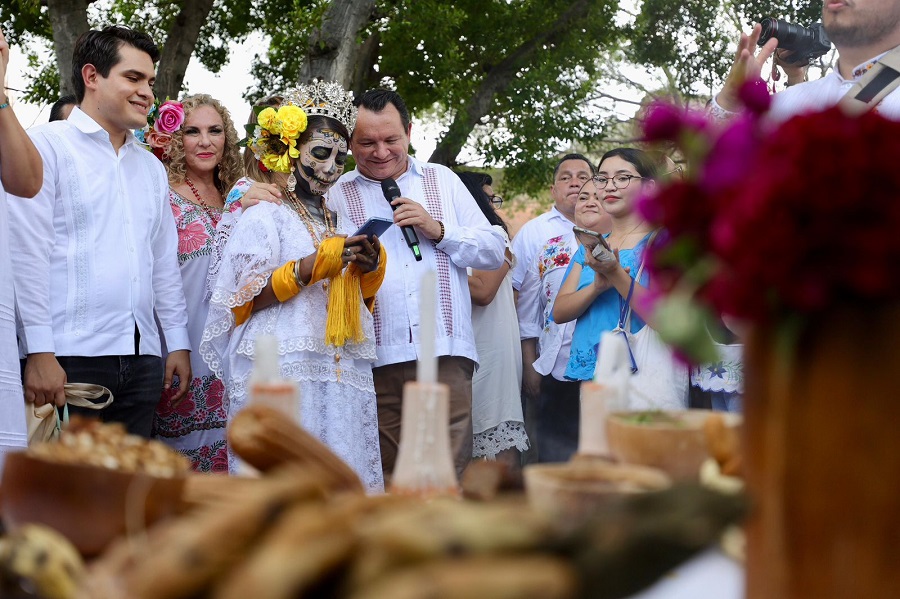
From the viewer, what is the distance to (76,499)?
1.25 metres

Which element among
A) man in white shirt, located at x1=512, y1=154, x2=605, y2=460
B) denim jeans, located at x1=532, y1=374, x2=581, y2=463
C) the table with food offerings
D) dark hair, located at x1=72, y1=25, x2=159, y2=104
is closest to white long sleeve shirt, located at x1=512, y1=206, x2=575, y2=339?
man in white shirt, located at x1=512, y1=154, x2=605, y2=460

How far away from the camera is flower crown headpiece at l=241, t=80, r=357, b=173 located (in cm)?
407

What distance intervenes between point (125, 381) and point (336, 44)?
4.63 meters

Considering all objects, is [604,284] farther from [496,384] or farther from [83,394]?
[83,394]

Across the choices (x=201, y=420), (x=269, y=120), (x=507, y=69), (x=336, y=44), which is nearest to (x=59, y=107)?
(x=269, y=120)

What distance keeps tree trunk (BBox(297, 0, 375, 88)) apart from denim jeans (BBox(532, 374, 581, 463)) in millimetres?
3636

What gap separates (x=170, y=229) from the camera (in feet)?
13.5

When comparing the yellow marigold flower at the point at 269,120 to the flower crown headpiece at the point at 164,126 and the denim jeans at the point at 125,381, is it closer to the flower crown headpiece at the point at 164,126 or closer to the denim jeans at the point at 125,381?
the flower crown headpiece at the point at 164,126

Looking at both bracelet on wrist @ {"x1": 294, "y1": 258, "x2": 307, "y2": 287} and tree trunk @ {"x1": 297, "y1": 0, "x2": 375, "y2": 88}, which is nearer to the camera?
bracelet on wrist @ {"x1": 294, "y1": 258, "x2": 307, "y2": 287}

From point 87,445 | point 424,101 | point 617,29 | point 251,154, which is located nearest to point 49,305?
point 251,154

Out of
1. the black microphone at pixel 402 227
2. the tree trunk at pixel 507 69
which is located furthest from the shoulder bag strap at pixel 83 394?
the tree trunk at pixel 507 69

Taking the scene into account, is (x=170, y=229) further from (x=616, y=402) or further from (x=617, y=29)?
(x=617, y=29)

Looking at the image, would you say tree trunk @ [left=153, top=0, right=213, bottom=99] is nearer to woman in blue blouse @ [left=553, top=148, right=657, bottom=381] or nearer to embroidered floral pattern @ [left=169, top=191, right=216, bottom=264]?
embroidered floral pattern @ [left=169, top=191, right=216, bottom=264]

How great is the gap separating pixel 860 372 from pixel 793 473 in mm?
123
